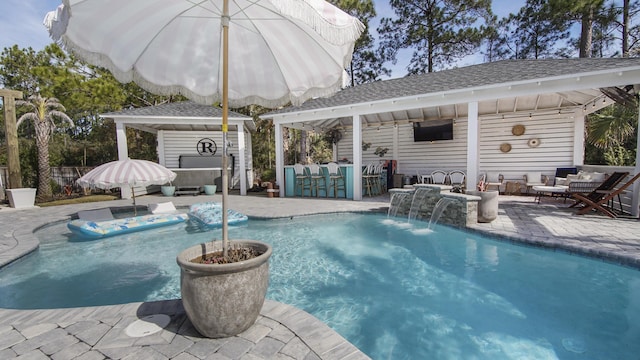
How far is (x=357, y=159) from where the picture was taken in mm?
9086

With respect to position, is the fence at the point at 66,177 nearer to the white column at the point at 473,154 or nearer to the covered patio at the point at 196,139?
the covered patio at the point at 196,139

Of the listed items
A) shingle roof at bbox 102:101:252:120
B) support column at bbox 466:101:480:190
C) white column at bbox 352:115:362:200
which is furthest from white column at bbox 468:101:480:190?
shingle roof at bbox 102:101:252:120

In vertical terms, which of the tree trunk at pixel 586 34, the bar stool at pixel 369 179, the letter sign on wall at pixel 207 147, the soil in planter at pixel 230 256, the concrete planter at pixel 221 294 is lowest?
the concrete planter at pixel 221 294

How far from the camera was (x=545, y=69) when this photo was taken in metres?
7.23

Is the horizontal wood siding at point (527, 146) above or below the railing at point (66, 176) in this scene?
above

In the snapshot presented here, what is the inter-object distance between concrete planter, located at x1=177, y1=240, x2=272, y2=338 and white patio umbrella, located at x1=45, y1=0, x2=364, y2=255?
1.30 feet

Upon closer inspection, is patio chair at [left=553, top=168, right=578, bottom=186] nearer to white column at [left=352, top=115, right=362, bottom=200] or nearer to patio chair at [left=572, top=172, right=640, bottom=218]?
patio chair at [left=572, top=172, right=640, bottom=218]

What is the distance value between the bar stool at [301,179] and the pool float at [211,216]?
3701 millimetres

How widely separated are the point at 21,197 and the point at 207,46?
10129mm

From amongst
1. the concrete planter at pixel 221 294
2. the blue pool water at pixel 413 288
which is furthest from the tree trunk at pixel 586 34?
the concrete planter at pixel 221 294

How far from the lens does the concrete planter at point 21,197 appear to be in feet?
28.8

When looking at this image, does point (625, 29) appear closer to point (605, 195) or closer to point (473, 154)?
point (605, 195)

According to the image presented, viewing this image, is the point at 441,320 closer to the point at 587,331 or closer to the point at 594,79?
the point at 587,331

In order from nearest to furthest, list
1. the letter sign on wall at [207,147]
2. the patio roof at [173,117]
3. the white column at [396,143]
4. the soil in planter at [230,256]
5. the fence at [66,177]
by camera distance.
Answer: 1. the soil in planter at [230,256]
2. the patio roof at [173,117]
3. the white column at [396,143]
4. the fence at [66,177]
5. the letter sign on wall at [207,147]
